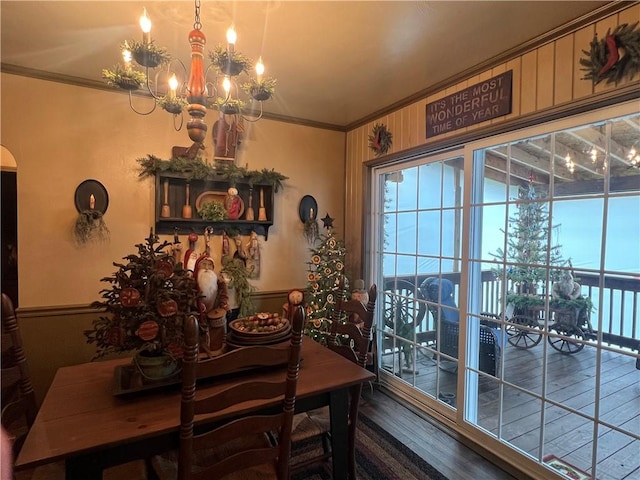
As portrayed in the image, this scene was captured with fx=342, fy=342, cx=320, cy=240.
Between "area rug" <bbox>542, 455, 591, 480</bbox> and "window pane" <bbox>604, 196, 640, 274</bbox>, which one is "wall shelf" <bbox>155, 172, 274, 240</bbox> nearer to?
"window pane" <bbox>604, 196, 640, 274</bbox>

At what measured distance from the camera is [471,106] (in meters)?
2.40

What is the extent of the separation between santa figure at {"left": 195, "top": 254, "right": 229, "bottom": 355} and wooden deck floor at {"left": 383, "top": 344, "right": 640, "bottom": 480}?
73.1 inches

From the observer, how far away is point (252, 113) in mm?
3295

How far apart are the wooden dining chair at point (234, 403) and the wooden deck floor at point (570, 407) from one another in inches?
64.2

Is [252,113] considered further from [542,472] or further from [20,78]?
[542,472]

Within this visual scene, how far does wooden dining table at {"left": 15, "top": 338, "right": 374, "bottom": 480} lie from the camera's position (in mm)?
1102

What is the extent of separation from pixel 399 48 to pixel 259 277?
89.5 inches

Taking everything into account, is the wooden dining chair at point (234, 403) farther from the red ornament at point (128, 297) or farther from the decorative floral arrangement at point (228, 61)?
the decorative floral arrangement at point (228, 61)

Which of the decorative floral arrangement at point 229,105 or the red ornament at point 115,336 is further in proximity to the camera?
the decorative floral arrangement at point 229,105

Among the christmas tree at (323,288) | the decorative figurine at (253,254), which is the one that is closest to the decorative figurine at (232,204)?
the decorative figurine at (253,254)

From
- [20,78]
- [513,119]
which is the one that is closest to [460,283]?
[513,119]

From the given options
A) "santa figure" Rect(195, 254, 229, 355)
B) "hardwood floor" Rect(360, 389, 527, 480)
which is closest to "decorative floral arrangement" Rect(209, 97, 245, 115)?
"santa figure" Rect(195, 254, 229, 355)

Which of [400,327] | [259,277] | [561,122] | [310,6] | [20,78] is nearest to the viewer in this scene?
[310,6]

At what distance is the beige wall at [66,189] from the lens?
8.23ft
